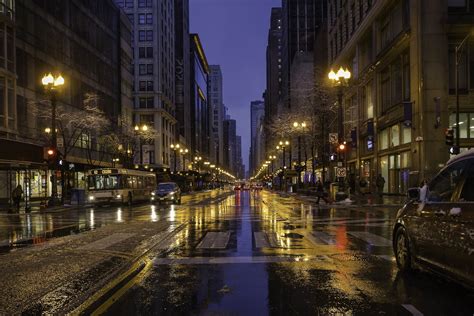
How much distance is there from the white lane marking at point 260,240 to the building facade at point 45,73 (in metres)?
22.8

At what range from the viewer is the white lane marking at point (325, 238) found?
44.8ft

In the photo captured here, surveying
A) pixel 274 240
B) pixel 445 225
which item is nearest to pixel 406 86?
pixel 274 240

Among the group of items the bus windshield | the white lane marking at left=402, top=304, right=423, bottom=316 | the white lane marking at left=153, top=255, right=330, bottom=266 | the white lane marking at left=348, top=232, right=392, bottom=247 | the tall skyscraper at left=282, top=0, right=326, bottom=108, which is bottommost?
the white lane marking at left=348, top=232, right=392, bottom=247

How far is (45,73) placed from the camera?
39.4m

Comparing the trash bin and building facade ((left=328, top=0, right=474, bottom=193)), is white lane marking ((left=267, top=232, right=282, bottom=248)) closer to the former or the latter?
building facade ((left=328, top=0, right=474, bottom=193))

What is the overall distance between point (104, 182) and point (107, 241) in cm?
2497

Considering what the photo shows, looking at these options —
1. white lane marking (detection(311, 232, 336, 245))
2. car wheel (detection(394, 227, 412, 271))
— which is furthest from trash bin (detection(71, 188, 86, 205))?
car wheel (detection(394, 227, 412, 271))

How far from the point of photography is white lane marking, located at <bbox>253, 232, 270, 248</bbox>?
13141mm

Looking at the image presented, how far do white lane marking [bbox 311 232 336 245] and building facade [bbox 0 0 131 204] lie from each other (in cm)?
2382

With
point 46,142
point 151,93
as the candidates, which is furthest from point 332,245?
point 151,93

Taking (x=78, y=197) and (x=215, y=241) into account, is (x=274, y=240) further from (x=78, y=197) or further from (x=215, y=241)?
(x=78, y=197)

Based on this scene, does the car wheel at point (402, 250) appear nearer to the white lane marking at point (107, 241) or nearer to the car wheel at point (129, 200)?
the white lane marking at point (107, 241)

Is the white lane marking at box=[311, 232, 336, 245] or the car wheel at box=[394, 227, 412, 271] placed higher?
the car wheel at box=[394, 227, 412, 271]

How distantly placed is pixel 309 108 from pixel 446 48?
66.6 ft
